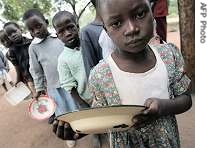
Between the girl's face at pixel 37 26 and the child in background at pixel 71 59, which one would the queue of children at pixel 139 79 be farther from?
the girl's face at pixel 37 26

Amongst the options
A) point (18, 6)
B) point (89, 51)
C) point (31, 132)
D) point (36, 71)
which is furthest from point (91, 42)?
point (18, 6)

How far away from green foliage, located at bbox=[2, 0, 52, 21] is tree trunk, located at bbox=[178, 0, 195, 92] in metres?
9.64

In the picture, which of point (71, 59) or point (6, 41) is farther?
point (6, 41)

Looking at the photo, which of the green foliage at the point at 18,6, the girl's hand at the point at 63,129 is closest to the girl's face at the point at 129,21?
the girl's hand at the point at 63,129

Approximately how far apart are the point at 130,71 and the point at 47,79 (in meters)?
2.52

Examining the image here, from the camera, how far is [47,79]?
12.4 feet

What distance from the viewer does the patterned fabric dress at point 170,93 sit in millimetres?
1362

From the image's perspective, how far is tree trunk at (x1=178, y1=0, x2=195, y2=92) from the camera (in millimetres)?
4391

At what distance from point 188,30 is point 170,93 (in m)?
3.35

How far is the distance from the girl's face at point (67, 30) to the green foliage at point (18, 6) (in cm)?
1083

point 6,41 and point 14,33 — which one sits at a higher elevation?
point 14,33

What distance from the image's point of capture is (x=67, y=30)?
9.86ft

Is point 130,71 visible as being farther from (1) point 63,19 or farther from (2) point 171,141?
(1) point 63,19

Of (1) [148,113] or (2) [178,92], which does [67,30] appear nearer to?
(2) [178,92]
